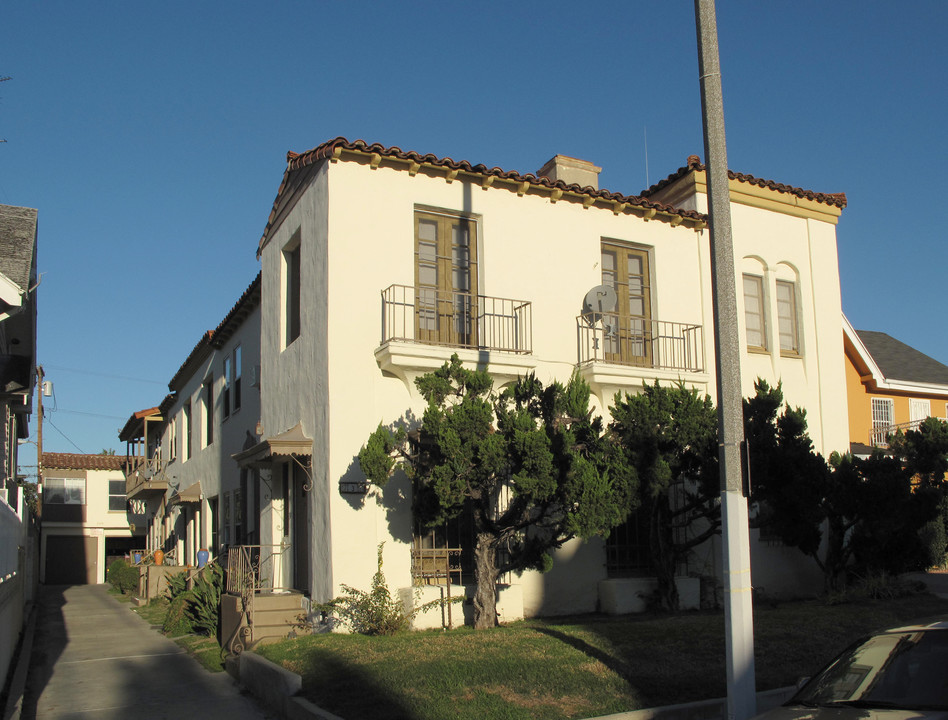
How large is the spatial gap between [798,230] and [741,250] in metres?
1.62

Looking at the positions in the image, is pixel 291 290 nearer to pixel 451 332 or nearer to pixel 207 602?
pixel 451 332

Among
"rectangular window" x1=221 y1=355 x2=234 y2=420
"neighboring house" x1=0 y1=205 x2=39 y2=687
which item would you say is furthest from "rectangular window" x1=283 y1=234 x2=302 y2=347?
"rectangular window" x1=221 y1=355 x2=234 y2=420

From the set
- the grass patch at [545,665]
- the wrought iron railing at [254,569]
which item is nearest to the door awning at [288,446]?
the wrought iron railing at [254,569]

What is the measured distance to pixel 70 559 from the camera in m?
37.4

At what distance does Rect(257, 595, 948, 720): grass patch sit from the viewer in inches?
318

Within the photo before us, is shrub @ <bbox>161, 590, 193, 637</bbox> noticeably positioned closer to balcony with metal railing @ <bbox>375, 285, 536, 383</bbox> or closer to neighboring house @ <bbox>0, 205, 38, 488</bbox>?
neighboring house @ <bbox>0, 205, 38, 488</bbox>

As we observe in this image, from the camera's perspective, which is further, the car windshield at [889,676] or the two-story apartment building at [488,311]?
the two-story apartment building at [488,311]

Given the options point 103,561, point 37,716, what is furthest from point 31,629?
point 103,561

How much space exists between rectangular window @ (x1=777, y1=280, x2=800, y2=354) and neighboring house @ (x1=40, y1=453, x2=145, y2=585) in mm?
29825

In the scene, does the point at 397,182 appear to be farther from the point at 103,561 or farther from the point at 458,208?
the point at 103,561

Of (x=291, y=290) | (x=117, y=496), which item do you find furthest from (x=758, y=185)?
(x=117, y=496)

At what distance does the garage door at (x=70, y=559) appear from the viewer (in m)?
36.8

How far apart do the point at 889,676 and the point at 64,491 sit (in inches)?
1497

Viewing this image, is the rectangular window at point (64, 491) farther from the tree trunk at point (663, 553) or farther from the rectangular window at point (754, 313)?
the rectangular window at point (754, 313)
